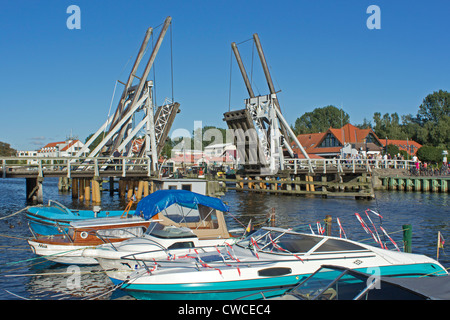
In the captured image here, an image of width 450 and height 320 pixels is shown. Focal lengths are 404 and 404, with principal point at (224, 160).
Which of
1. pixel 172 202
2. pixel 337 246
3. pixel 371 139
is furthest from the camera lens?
pixel 371 139

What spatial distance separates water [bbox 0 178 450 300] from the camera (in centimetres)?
1073

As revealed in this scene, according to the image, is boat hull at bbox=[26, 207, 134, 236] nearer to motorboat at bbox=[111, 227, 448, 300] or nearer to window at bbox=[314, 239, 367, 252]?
motorboat at bbox=[111, 227, 448, 300]

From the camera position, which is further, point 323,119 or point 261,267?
point 323,119

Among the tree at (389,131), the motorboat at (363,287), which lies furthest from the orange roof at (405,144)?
the motorboat at (363,287)

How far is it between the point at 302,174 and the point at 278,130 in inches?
292

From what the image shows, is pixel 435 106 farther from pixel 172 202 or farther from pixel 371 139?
pixel 172 202

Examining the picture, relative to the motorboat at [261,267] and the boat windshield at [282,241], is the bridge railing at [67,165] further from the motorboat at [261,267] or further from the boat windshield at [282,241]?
the boat windshield at [282,241]

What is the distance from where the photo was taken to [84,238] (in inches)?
502

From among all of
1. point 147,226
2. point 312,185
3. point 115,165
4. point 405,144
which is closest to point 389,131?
point 405,144

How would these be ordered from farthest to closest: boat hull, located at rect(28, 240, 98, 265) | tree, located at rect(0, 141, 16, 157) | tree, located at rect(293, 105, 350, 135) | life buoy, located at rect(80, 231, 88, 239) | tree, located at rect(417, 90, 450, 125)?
tree, located at rect(293, 105, 350, 135) → tree, located at rect(0, 141, 16, 157) → tree, located at rect(417, 90, 450, 125) → life buoy, located at rect(80, 231, 88, 239) → boat hull, located at rect(28, 240, 98, 265)

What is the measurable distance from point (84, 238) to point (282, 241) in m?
6.53

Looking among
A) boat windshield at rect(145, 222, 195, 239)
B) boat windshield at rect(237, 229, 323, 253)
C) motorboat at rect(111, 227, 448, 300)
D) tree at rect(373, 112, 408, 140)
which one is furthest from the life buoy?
tree at rect(373, 112, 408, 140)

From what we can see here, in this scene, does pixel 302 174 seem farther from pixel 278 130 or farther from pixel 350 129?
pixel 350 129

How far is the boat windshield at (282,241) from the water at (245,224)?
1358 mm
